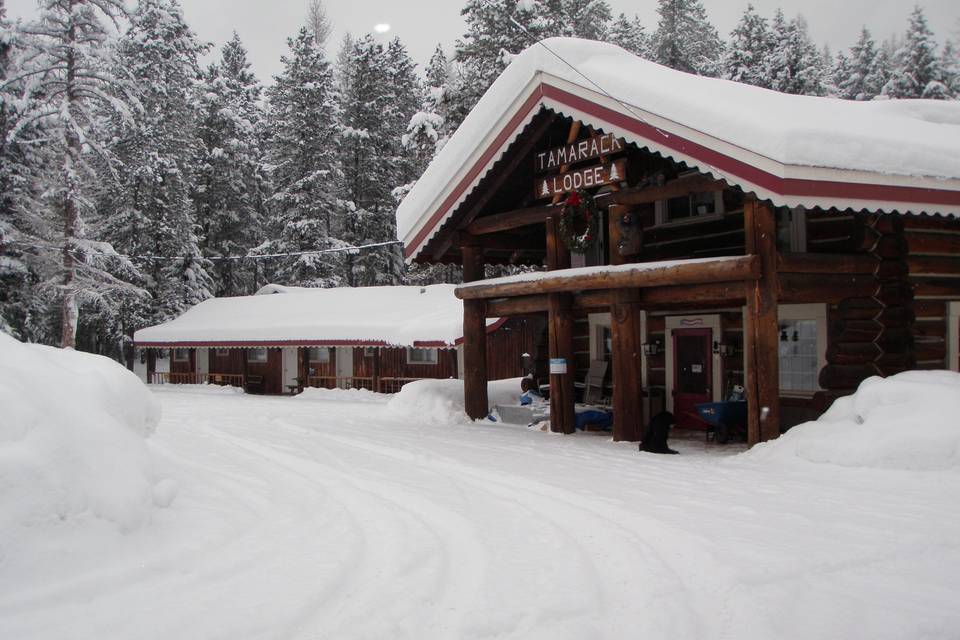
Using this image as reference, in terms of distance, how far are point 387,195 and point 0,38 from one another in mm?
19760

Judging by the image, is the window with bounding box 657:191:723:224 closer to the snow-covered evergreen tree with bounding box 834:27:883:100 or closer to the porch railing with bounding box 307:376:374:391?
the porch railing with bounding box 307:376:374:391

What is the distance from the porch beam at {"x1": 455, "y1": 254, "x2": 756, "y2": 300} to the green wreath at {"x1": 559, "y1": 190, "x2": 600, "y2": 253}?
65 cm

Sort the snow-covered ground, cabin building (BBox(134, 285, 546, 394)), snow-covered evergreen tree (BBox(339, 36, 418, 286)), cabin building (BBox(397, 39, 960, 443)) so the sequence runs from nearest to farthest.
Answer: the snow-covered ground, cabin building (BBox(397, 39, 960, 443)), cabin building (BBox(134, 285, 546, 394)), snow-covered evergreen tree (BBox(339, 36, 418, 286))

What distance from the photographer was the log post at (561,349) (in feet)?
46.6

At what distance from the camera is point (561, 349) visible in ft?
46.4

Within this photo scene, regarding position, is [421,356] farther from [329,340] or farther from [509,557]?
[509,557]

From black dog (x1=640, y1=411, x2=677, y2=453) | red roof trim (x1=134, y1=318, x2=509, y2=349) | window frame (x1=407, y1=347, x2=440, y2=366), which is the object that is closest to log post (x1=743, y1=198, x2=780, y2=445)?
black dog (x1=640, y1=411, x2=677, y2=453)

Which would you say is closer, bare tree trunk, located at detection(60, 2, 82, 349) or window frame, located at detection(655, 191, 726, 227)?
window frame, located at detection(655, 191, 726, 227)

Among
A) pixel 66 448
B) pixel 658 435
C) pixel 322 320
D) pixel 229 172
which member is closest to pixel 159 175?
pixel 229 172

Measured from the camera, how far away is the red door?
1534cm

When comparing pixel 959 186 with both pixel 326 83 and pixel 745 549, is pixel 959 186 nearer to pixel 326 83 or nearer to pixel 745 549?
pixel 745 549

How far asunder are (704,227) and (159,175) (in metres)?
30.4

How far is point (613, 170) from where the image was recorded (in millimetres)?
13125

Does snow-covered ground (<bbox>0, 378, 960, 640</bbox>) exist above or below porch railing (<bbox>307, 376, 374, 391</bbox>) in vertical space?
below
